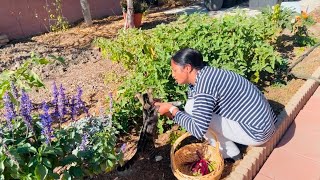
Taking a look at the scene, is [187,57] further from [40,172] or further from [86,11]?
[86,11]

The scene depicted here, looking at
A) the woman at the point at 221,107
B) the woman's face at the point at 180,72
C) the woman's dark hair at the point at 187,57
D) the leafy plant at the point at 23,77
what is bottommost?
the woman at the point at 221,107

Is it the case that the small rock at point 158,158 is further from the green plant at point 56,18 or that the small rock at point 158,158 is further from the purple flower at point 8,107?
the green plant at point 56,18

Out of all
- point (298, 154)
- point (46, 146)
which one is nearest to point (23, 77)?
point (46, 146)

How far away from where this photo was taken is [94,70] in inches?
234

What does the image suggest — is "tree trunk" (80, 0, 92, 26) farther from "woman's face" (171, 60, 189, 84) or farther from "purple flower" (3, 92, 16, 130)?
"purple flower" (3, 92, 16, 130)

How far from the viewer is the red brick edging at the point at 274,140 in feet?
9.78

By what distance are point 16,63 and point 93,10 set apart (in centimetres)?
415

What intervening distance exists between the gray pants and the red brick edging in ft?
0.45

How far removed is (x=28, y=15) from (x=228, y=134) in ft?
22.8

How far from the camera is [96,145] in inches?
94.1

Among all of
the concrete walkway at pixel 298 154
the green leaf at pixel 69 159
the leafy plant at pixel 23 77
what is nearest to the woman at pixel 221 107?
the concrete walkway at pixel 298 154

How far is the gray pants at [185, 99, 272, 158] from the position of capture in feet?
9.91

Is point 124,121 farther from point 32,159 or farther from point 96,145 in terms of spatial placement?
point 32,159

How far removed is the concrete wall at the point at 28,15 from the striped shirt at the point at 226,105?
6414mm
